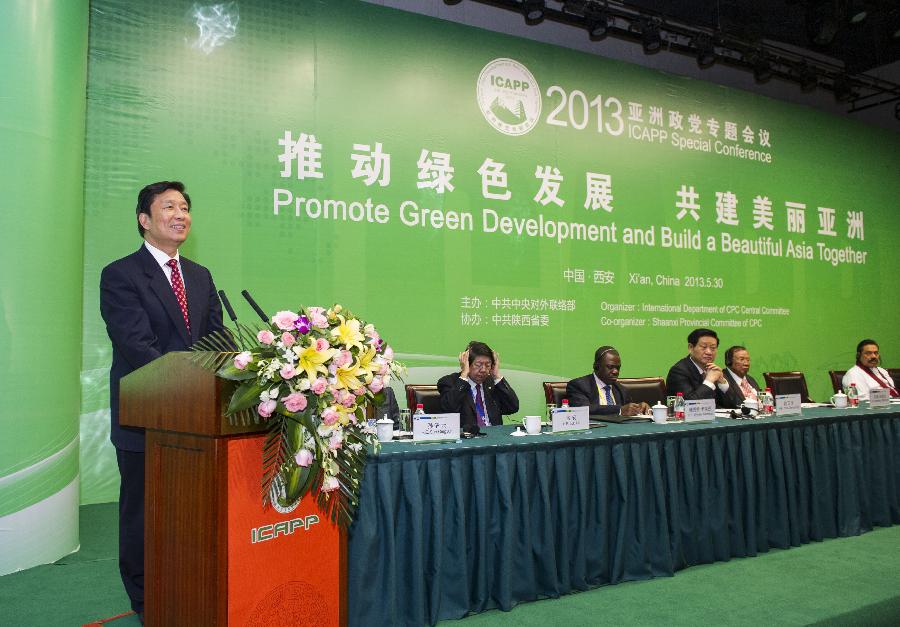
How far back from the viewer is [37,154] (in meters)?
3.06

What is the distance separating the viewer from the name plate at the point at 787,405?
350cm

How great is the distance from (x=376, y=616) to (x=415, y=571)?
18cm

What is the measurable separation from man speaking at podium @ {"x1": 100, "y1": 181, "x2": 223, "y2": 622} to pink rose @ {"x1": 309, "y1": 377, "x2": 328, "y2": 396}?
850 mm

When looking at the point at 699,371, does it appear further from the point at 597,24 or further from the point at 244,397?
the point at 244,397

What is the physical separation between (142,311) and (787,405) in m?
3.05

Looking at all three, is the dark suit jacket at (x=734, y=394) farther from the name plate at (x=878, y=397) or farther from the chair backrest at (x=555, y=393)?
the chair backrest at (x=555, y=393)

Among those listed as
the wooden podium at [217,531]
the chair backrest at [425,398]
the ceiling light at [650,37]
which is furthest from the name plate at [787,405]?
the ceiling light at [650,37]

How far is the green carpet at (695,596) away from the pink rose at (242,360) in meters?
1.38

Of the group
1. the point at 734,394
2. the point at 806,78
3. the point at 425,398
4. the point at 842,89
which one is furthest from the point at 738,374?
the point at 842,89

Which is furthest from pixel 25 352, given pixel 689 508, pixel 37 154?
pixel 689 508

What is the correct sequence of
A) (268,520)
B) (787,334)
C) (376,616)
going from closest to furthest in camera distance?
(268,520), (376,616), (787,334)

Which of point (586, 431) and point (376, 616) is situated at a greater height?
point (586, 431)

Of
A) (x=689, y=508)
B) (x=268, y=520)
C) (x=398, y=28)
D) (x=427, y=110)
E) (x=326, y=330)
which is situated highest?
(x=398, y=28)

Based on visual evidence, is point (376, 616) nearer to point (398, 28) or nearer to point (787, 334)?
point (398, 28)
